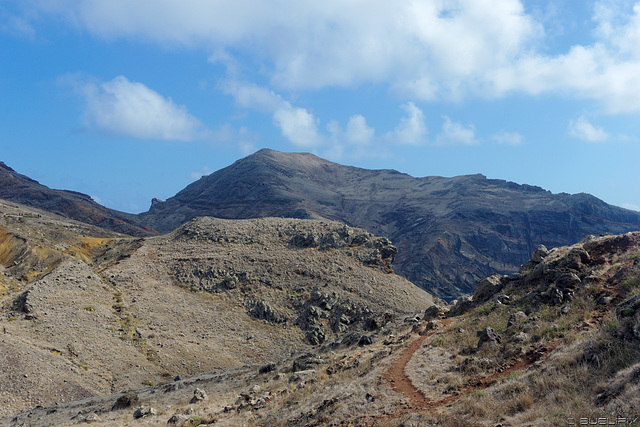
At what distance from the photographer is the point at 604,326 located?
1180cm

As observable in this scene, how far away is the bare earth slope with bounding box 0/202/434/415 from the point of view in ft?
91.3

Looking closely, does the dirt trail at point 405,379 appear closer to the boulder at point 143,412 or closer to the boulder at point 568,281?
the boulder at point 568,281

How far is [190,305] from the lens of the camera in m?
40.1

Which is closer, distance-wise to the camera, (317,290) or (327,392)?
(327,392)

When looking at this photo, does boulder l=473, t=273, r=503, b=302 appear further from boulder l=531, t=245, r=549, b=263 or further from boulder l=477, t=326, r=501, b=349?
boulder l=477, t=326, r=501, b=349

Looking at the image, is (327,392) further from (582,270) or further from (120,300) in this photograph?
(120,300)

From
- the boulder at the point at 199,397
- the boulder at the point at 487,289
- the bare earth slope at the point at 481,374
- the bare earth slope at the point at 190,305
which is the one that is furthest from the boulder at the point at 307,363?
the boulder at the point at 487,289

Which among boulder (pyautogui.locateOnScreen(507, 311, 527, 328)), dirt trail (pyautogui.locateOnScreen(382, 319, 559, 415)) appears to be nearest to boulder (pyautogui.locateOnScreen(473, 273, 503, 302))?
boulder (pyautogui.locateOnScreen(507, 311, 527, 328))

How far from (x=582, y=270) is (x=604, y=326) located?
7.81 m

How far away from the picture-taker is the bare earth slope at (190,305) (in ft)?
91.3

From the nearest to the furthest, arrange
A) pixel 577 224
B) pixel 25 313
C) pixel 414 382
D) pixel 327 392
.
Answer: pixel 414 382, pixel 327 392, pixel 25 313, pixel 577 224

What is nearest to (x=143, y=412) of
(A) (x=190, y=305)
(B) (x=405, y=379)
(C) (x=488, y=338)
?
(B) (x=405, y=379)

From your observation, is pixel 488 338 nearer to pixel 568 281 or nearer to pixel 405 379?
pixel 405 379

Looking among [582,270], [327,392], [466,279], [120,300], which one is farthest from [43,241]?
[466,279]
